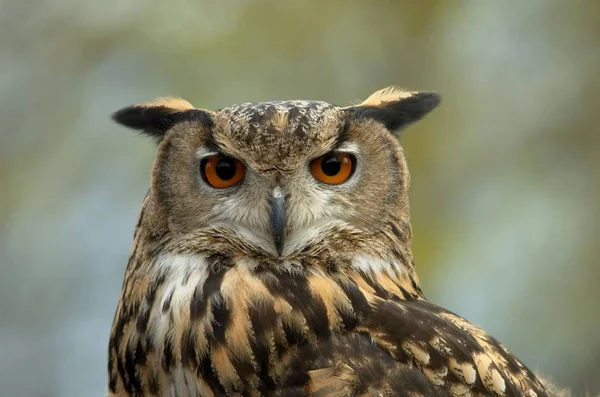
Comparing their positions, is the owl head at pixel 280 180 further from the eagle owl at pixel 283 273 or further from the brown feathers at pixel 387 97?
the brown feathers at pixel 387 97

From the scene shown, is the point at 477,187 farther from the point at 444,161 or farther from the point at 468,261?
the point at 468,261

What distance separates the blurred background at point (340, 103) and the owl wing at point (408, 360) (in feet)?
10.4

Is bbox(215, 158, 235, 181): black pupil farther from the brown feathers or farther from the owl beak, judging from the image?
the brown feathers

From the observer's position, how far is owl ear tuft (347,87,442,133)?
2.64 metres

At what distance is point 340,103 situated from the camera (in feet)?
21.7

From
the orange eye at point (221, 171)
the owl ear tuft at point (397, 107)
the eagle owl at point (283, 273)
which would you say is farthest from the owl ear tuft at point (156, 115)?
the owl ear tuft at point (397, 107)

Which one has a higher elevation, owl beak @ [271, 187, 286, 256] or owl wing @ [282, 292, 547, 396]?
owl beak @ [271, 187, 286, 256]

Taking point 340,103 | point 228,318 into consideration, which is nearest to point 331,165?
point 228,318

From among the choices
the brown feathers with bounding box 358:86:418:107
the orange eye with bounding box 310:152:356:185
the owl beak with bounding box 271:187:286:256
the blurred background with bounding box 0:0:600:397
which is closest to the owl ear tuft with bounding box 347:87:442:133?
the brown feathers with bounding box 358:86:418:107

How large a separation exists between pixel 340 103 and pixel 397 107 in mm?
3912

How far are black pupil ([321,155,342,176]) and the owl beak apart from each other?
167 millimetres

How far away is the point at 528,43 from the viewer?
813 centimetres

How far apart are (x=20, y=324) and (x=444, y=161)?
3.59 metres

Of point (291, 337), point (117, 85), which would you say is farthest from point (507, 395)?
point (117, 85)
